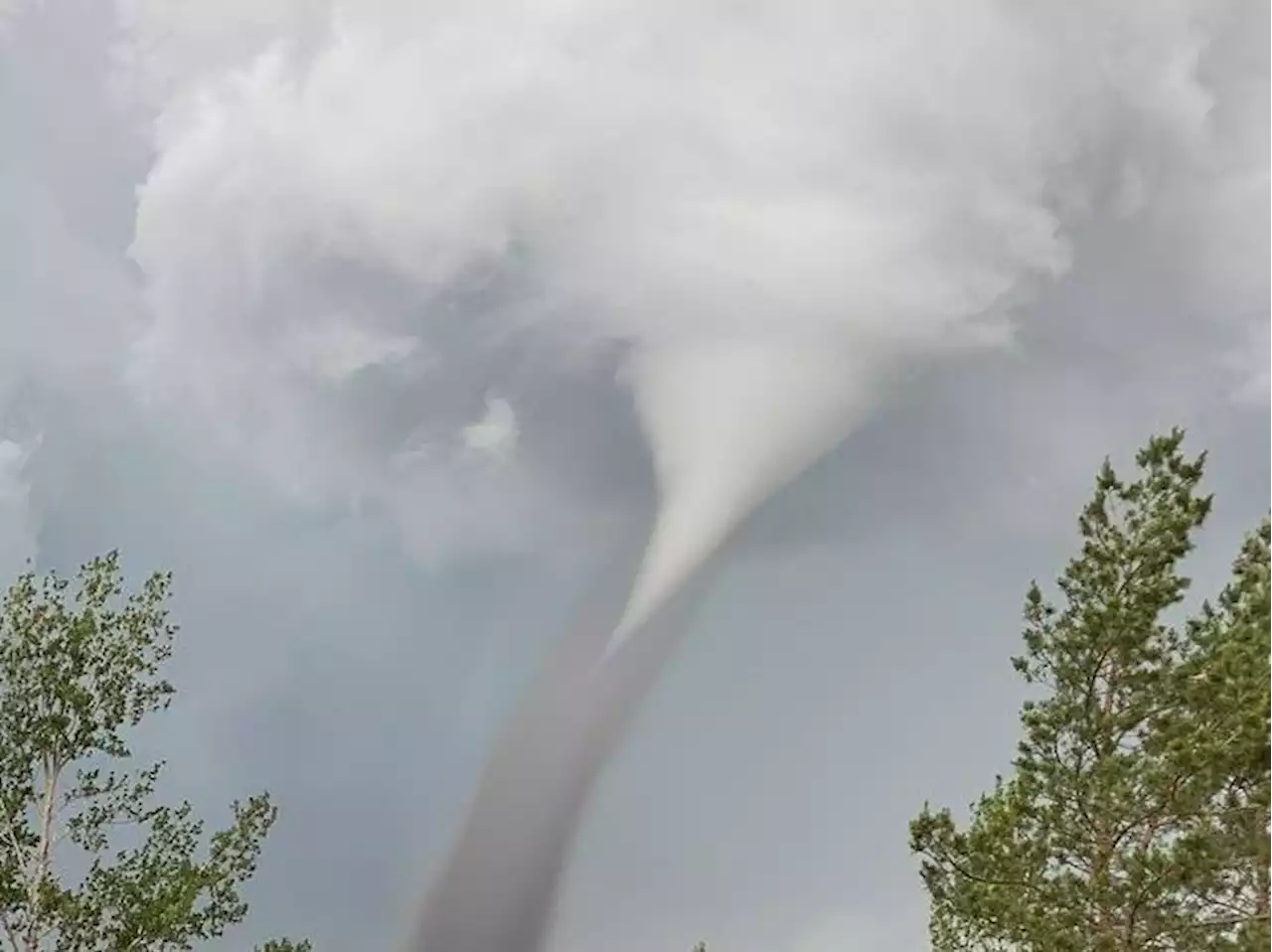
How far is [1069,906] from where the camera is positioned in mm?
23938

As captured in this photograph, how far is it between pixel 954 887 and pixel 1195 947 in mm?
4817

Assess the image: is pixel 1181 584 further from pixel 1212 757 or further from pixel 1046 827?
pixel 1046 827

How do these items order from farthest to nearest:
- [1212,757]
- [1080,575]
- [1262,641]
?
[1080,575], [1262,641], [1212,757]

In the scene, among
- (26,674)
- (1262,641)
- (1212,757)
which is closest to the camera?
(1212,757)

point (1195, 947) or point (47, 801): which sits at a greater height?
point (47, 801)

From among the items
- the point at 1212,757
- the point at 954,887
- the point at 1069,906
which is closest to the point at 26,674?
the point at 954,887

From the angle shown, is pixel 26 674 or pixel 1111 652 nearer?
pixel 1111 652

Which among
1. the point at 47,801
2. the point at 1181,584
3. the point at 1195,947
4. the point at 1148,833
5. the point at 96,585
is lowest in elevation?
the point at 1195,947

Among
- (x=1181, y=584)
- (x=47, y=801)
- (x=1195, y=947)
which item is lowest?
(x=1195, y=947)

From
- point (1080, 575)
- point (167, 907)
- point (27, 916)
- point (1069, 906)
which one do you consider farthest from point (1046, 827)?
point (27, 916)

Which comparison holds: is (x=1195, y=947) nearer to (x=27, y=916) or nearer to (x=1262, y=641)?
(x=1262, y=641)

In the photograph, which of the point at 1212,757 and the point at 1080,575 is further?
the point at 1080,575

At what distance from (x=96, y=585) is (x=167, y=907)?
8808 mm

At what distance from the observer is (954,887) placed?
2536 centimetres
